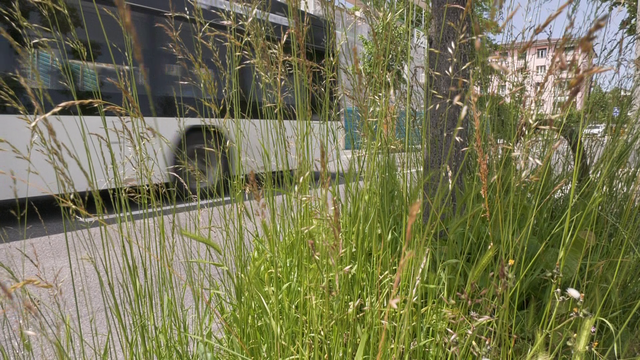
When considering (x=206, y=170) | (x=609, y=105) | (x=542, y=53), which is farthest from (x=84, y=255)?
(x=609, y=105)

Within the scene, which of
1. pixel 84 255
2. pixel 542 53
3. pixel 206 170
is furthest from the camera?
pixel 84 255

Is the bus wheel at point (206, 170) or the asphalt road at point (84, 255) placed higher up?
the bus wheel at point (206, 170)

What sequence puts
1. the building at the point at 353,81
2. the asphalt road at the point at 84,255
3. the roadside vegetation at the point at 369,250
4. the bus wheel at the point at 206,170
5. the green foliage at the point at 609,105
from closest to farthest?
the roadside vegetation at the point at 369,250, the asphalt road at the point at 84,255, the bus wheel at the point at 206,170, the building at the point at 353,81, the green foliage at the point at 609,105

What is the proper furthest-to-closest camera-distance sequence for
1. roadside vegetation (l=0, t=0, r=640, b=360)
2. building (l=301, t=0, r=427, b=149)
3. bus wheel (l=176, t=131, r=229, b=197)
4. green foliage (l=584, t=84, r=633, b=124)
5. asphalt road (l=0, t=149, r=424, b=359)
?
green foliage (l=584, t=84, r=633, b=124) < building (l=301, t=0, r=427, b=149) < bus wheel (l=176, t=131, r=229, b=197) < asphalt road (l=0, t=149, r=424, b=359) < roadside vegetation (l=0, t=0, r=640, b=360)

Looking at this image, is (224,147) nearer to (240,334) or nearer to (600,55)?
(240,334)

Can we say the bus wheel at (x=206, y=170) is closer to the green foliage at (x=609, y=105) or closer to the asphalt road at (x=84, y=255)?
the asphalt road at (x=84, y=255)

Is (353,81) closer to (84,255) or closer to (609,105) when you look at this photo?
(609,105)

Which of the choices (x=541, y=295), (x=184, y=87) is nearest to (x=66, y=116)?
(x=184, y=87)

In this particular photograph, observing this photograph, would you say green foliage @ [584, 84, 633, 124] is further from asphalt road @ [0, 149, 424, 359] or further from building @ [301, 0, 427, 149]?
asphalt road @ [0, 149, 424, 359]

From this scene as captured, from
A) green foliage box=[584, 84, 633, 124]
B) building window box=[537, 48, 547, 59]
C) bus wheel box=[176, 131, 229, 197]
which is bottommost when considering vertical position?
bus wheel box=[176, 131, 229, 197]

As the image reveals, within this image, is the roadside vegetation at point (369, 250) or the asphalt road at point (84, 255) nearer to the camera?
the roadside vegetation at point (369, 250)

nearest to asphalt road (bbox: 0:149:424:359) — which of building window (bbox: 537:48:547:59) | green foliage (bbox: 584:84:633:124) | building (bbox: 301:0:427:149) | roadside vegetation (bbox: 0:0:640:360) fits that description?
roadside vegetation (bbox: 0:0:640:360)

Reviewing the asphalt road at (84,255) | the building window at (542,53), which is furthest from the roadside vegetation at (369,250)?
the building window at (542,53)

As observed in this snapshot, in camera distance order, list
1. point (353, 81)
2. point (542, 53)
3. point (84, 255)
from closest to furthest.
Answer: point (353, 81), point (542, 53), point (84, 255)
